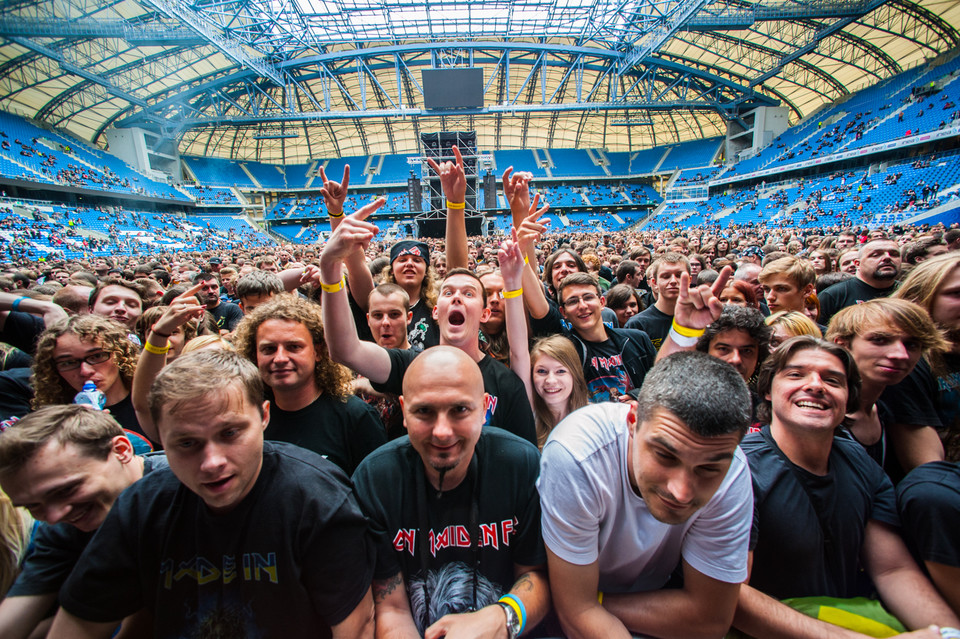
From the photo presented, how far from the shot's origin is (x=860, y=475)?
1781mm

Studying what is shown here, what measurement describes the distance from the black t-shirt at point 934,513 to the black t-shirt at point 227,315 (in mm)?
5375

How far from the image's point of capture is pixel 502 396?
2.38 m

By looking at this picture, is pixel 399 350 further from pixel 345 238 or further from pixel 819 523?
pixel 819 523

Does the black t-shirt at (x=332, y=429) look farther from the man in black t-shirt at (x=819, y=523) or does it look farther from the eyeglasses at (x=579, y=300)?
the man in black t-shirt at (x=819, y=523)

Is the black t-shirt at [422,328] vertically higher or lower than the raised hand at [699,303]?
lower

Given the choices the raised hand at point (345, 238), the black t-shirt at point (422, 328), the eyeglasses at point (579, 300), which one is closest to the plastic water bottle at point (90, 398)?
the raised hand at point (345, 238)

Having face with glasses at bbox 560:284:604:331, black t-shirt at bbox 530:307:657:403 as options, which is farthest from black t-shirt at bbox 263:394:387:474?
face with glasses at bbox 560:284:604:331

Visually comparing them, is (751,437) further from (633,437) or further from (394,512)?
(394,512)

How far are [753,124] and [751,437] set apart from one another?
145 feet

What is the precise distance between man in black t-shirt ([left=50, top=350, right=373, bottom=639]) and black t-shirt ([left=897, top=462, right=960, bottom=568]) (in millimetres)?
2230

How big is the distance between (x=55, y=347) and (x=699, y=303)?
3.79m

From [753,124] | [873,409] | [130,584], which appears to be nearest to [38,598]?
[130,584]

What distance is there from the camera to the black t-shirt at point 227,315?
14.9ft

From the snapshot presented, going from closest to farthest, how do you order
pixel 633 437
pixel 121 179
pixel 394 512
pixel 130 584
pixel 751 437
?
pixel 130 584 < pixel 633 437 < pixel 394 512 < pixel 751 437 < pixel 121 179
